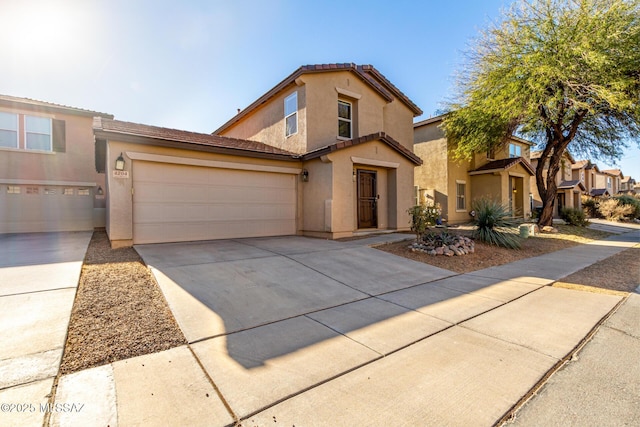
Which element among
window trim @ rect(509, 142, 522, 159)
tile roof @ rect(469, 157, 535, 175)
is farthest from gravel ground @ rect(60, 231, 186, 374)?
window trim @ rect(509, 142, 522, 159)

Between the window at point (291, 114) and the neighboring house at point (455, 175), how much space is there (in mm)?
8927

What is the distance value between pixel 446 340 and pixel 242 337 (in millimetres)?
2281

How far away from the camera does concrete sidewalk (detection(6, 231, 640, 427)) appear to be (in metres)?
2.23

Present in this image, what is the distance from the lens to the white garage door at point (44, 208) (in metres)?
11.6

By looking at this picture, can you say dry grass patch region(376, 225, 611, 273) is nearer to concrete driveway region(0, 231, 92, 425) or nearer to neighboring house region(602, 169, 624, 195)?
concrete driveway region(0, 231, 92, 425)

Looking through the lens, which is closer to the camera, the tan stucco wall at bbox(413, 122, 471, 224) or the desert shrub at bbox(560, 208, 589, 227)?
the tan stucco wall at bbox(413, 122, 471, 224)

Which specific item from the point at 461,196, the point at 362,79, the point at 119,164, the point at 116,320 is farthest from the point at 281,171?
the point at 461,196

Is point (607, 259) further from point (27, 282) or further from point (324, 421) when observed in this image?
point (27, 282)

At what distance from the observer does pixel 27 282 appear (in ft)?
15.2

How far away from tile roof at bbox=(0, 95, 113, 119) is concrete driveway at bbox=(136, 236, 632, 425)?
10.9 meters

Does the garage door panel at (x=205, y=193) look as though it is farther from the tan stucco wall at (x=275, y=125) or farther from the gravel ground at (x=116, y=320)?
the gravel ground at (x=116, y=320)

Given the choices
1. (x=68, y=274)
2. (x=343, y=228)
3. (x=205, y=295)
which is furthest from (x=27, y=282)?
(x=343, y=228)

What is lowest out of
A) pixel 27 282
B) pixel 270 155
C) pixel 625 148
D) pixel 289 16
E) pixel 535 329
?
pixel 535 329

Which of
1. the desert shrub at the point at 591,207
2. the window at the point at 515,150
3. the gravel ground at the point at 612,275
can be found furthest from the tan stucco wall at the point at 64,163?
the desert shrub at the point at 591,207
